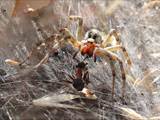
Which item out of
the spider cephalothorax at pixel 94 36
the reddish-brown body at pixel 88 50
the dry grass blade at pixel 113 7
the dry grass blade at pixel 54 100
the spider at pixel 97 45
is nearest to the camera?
the dry grass blade at pixel 54 100

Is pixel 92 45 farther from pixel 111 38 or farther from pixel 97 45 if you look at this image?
pixel 111 38

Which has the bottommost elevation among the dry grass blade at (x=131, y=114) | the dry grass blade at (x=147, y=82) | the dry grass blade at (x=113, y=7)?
the dry grass blade at (x=131, y=114)

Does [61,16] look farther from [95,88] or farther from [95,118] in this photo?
[95,118]

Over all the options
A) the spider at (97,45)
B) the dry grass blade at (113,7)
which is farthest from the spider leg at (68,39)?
the dry grass blade at (113,7)

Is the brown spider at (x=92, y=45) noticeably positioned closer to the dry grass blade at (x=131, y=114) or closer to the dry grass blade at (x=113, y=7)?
the dry grass blade at (x=131, y=114)

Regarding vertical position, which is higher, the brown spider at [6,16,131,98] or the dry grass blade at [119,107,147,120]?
the brown spider at [6,16,131,98]

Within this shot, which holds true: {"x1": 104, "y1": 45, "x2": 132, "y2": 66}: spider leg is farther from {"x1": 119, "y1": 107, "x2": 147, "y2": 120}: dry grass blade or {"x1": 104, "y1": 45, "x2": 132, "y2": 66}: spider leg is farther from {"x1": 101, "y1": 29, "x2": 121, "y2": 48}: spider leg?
{"x1": 119, "y1": 107, "x2": 147, "y2": 120}: dry grass blade

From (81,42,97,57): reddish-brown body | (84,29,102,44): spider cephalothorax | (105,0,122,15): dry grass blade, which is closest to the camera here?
(81,42,97,57): reddish-brown body

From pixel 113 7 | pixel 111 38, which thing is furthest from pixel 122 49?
pixel 113 7

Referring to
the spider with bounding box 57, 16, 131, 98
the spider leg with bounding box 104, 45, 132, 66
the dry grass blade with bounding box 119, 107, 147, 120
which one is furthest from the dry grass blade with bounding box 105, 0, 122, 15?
the dry grass blade with bounding box 119, 107, 147, 120
